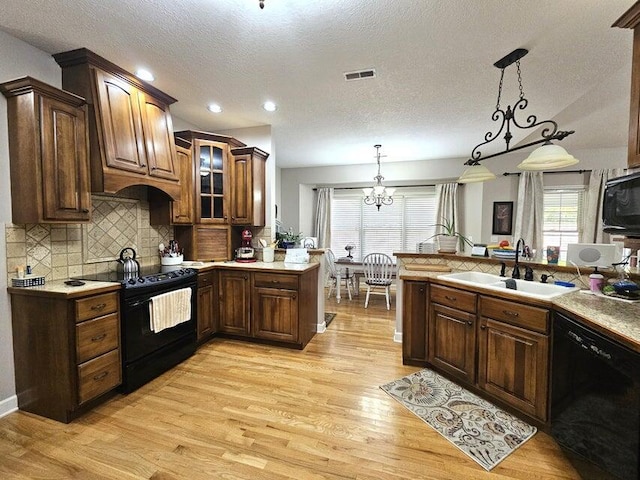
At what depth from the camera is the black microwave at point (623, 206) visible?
1652 mm

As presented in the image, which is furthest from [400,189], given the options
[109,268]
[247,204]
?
[109,268]

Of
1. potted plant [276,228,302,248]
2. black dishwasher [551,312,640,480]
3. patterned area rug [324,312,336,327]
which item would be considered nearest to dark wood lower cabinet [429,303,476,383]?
black dishwasher [551,312,640,480]

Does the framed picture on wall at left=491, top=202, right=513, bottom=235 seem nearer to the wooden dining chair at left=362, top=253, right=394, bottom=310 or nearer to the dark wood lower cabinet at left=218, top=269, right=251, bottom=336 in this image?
the wooden dining chair at left=362, top=253, right=394, bottom=310

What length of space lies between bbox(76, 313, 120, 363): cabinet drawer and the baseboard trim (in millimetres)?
684

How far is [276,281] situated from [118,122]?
2.04 meters

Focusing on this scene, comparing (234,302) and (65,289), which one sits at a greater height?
(65,289)

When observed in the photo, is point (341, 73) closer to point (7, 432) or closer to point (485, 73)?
point (485, 73)

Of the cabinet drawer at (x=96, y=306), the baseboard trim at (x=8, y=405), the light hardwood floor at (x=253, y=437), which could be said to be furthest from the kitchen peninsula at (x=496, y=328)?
the baseboard trim at (x=8, y=405)

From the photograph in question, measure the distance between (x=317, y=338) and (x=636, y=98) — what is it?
3333 mm

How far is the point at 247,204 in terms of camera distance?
3.69m

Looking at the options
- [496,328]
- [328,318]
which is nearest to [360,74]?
[496,328]

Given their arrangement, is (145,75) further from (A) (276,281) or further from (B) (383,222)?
(B) (383,222)

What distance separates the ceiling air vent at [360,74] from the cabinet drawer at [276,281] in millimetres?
1998

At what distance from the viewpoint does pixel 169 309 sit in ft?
8.66
